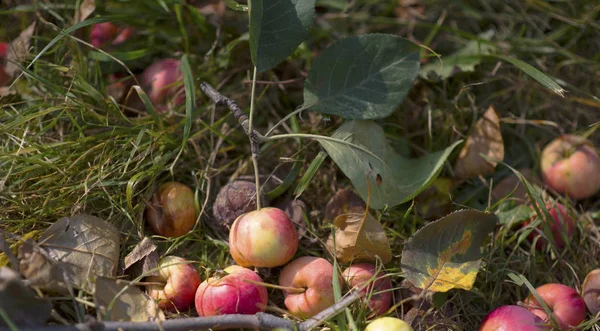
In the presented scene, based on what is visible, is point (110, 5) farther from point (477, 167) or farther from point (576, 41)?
point (576, 41)

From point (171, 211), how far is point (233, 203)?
0.59 feet

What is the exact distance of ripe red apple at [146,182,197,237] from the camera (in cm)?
167

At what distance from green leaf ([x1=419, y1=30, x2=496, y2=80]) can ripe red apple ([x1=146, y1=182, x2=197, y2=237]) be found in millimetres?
885

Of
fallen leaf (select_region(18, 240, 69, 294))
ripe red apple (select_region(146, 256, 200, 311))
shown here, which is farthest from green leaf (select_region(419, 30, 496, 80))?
fallen leaf (select_region(18, 240, 69, 294))

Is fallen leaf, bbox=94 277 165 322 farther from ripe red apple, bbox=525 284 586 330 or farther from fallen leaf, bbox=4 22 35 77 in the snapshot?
ripe red apple, bbox=525 284 586 330

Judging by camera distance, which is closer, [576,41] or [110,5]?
[110,5]

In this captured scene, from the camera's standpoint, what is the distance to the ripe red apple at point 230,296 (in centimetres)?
146

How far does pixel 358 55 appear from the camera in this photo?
1727 millimetres

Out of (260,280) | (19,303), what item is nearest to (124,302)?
(19,303)

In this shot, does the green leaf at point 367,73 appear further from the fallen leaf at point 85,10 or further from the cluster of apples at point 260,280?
the fallen leaf at point 85,10

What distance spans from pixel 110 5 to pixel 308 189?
93 centimetres

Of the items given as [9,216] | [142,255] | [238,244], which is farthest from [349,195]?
[9,216]

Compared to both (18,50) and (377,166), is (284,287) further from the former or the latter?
(18,50)

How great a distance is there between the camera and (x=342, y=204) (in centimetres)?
175
